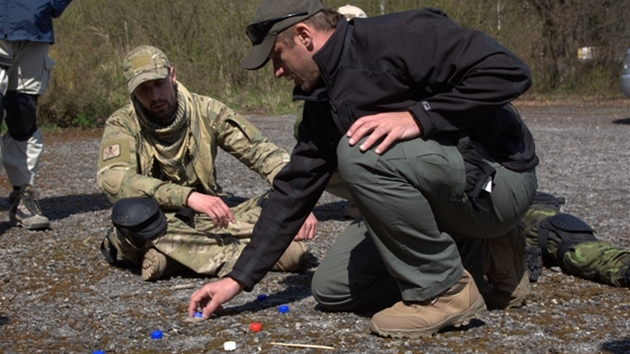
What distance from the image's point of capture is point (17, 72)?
611cm

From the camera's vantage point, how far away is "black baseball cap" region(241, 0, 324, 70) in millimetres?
3174

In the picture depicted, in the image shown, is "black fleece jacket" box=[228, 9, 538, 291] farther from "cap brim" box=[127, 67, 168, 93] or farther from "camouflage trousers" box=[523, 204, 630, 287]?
"cap brim" box=[127, 67, 168, 93]

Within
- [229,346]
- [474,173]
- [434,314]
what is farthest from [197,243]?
[474,173]

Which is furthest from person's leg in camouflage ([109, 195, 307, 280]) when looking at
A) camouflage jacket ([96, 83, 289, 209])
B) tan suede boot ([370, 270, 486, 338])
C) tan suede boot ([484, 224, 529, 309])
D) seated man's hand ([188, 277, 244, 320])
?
tan suede boot ([370, 270, 486, 338])

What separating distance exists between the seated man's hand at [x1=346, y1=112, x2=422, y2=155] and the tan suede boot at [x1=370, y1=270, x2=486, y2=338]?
639 mm

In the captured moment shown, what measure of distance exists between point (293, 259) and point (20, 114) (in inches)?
107

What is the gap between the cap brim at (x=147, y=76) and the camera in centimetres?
448

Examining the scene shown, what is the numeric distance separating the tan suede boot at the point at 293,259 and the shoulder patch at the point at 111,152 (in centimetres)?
109

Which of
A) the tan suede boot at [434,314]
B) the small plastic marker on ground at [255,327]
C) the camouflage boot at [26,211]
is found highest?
the tan suede boot at [434,314]

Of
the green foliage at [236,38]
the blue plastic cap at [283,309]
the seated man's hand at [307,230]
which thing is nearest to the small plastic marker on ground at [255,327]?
the blue plastic cap at [283,309]

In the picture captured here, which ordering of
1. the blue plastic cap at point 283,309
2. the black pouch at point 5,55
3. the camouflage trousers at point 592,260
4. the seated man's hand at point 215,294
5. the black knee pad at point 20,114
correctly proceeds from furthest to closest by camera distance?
1. the black knee pad at point 20,114
2. the black pouch at point 5,55
3. the camouflage trousers at point 592,260
4. the blue plastic cap at point 283,309
5. the seated man's hand at point 215,294

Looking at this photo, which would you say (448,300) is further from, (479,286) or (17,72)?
(17,72)

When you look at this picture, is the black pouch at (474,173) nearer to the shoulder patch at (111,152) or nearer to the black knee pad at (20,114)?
the shoulder patch at (111,152)

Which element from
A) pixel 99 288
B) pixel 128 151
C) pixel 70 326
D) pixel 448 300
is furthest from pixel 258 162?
pixel 448 300
